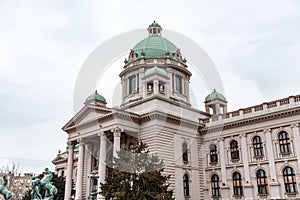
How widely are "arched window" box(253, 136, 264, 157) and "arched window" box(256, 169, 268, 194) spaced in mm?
1804

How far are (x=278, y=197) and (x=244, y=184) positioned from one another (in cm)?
386

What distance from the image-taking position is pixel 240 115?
38219mm

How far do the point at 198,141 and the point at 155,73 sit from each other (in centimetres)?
996

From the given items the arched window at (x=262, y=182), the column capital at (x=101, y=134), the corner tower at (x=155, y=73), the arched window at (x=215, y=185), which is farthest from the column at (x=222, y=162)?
the column capital at (x=101, y=134)

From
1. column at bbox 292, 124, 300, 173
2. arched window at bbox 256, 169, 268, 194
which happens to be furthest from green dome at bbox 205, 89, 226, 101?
column at bbox 292, 124, 300, 173

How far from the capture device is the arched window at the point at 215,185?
1513 inches

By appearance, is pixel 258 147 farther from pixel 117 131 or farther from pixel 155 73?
A: pixel 117 131

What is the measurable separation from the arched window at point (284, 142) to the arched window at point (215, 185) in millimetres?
8445

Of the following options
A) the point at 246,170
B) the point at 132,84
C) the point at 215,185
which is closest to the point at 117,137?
the point at 215,185

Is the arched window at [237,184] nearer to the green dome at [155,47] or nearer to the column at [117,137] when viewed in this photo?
the column at [117,137]

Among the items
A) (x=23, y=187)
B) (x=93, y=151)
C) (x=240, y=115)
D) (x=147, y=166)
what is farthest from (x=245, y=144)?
(x=23, y=187)

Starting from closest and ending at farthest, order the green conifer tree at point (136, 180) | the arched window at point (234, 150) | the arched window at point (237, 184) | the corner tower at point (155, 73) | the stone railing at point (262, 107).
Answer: the green conifer tree at point (136, 180), the stone railing at point (262, 107), the arched window at point (237, 184), the arched window at point (234, 150), the corner tower at point (155, 73)

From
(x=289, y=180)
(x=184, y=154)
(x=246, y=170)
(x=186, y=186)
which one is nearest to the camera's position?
(x=289, y=180)

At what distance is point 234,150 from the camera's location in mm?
38062
